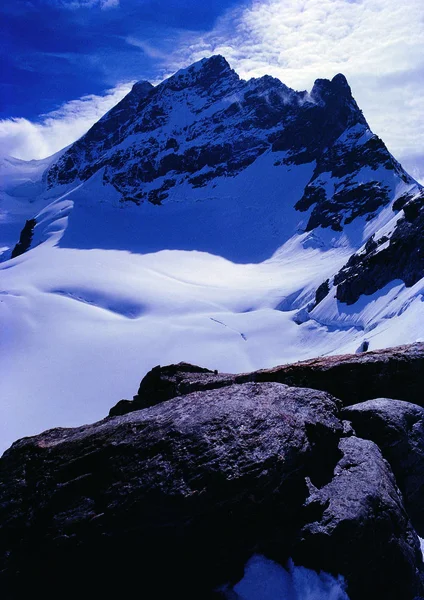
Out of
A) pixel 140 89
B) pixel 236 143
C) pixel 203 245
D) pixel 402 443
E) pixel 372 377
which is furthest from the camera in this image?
pixel 140 89

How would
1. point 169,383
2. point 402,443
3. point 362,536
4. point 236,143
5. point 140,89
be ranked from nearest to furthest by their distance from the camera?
1. point 362,536
2. point 402,443
3. point 169,383
4. point 236,143
5. point 140,89

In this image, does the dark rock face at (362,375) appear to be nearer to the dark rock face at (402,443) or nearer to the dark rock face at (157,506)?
the dark rock face at (402,443)

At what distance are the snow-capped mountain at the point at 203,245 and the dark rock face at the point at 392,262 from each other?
0.21 metres

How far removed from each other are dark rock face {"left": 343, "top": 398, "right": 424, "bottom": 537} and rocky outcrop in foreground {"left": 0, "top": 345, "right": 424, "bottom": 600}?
3.75 ft

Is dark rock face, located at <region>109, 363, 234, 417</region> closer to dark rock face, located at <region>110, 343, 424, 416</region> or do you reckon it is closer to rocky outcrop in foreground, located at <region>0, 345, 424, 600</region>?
dark rock face, located at <region>110, 343, 424, 416</region>

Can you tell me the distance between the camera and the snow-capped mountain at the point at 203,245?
45375mm

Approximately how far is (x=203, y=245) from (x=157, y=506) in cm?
10079

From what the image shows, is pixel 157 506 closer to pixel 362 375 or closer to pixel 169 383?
pixel 362 375

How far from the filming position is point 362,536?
5.66 m

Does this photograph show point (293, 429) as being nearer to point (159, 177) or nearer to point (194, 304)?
point (194, 304)

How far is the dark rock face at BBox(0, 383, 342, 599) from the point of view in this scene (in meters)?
5.45

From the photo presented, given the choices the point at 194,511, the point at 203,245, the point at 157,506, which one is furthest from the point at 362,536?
the point at 203,245

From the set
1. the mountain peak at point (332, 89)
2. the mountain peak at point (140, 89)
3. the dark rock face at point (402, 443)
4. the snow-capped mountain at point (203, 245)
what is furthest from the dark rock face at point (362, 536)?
the mountain peak at point (140, 89)

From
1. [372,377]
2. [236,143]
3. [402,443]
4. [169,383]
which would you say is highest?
[236,143]
